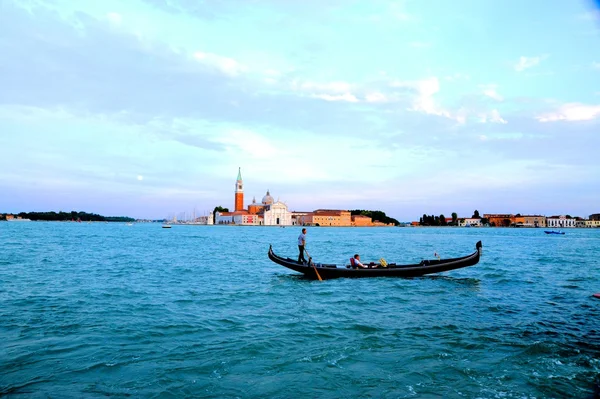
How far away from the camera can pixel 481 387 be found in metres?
5.38

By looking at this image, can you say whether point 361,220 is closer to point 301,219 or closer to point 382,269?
point 301,219

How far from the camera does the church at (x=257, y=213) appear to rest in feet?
426

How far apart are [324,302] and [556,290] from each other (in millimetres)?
7245

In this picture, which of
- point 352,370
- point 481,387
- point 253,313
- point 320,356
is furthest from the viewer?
point 253,313

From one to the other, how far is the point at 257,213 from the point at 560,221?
103762mm

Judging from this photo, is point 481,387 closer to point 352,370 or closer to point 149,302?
point 352,370

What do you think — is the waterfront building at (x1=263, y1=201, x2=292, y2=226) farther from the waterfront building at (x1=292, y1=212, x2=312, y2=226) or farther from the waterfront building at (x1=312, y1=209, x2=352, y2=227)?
the waterfront building at (x1=312, y1=209, x2=352, y2=227)

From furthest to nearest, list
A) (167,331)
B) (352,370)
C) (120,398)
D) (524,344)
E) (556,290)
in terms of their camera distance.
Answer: (556,290) → (167,331) → (524,344) → (352,370) → (120,398)

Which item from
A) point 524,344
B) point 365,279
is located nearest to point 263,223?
point 365,279

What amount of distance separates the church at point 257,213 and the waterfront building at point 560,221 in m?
90.3

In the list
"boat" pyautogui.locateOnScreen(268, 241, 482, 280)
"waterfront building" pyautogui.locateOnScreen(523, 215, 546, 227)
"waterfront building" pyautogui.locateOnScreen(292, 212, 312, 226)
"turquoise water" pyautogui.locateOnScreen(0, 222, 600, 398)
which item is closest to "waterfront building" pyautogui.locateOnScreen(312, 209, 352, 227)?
"waterfront building" pyautogui.locateOnScreen(292, 212, 312, 226)

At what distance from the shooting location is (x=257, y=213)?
443 ft

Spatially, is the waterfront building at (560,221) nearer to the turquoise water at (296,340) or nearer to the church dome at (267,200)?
the church dome at (267,200)

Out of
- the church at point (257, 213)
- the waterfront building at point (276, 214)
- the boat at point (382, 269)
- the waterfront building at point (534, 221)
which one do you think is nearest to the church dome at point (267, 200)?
the church at point (257, 213)
